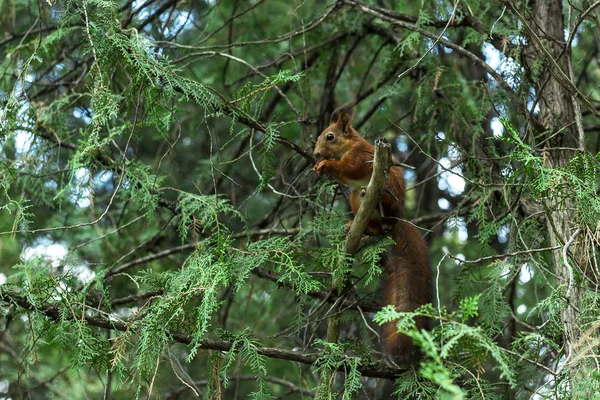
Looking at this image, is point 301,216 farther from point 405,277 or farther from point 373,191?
point 373,191

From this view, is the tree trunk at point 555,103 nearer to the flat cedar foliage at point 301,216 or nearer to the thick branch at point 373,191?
the flat cedar foliage at point 301,216

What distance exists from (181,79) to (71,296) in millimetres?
823

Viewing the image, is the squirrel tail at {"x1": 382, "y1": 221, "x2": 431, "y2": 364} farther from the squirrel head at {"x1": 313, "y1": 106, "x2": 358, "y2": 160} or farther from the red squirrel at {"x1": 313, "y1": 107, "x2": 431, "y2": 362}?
the squirrel head at {"x1": 313, "y1": 106, "x2": 358, "y2": 160}

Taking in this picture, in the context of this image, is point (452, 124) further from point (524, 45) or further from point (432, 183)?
point (432, 183)

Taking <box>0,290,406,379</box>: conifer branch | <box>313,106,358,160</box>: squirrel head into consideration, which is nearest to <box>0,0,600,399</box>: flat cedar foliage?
<box>0,290,406,379</box>: conifer branch

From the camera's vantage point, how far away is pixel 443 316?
1.81m

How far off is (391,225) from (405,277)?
30 cm

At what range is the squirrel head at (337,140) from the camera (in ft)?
11.1

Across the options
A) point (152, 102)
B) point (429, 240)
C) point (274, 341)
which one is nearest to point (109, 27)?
point (152, 102)

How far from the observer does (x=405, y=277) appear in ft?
9.77

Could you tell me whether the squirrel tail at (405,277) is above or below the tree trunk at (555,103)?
below

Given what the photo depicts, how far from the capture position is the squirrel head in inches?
133

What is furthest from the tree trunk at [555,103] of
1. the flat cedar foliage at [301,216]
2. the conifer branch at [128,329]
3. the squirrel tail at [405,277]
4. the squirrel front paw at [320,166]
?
the squirrel front paw at [320,166]

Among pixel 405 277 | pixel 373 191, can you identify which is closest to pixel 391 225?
pixel 405 277
